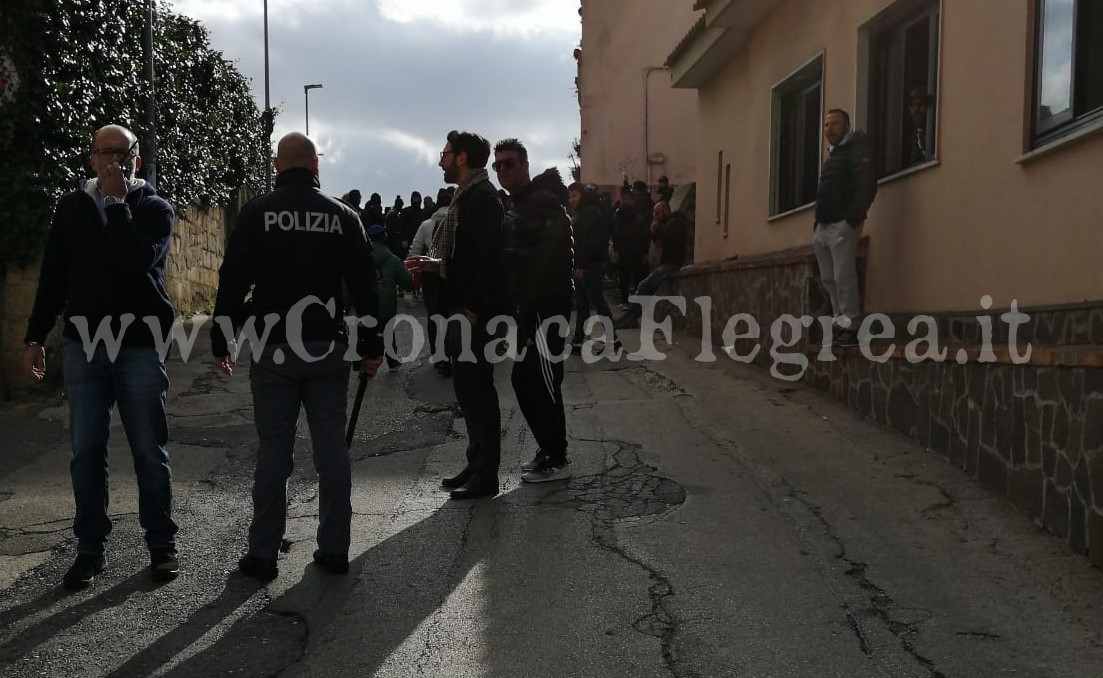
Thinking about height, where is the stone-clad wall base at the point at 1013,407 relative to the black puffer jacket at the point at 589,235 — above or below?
below

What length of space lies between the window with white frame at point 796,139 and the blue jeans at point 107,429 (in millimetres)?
8199

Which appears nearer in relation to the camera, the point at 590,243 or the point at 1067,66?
the point at 1067,66

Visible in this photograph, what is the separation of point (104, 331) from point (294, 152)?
111cm

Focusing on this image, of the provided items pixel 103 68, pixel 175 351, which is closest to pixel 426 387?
pixel 175 351

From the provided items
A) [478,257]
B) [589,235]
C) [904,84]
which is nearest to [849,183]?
[904,84]

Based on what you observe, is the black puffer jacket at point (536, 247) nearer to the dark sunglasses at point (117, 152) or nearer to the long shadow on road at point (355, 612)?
the long shadow on road at point (355, 612)

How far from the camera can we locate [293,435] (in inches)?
187

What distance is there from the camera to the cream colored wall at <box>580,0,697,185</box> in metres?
30.6

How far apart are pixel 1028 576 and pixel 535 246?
3.17m

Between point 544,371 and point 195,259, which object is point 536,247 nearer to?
point 544,371

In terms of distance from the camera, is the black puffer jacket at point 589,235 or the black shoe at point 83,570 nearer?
the black shoe at point 83,570

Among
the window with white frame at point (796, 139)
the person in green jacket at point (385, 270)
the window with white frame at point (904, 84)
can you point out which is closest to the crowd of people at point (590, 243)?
the person in green jacket at point (385, 270)

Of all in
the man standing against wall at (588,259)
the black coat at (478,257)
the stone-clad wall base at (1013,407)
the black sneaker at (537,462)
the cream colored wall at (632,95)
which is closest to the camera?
the stone-clad wall base at (1013,407)

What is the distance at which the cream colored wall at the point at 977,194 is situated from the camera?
619cm
